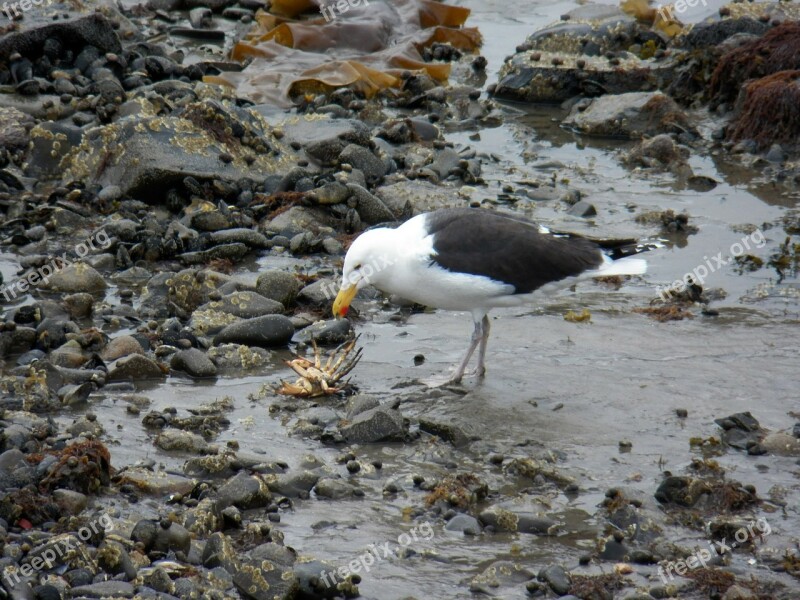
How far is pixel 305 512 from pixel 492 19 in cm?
1201

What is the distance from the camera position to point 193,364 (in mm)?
7340

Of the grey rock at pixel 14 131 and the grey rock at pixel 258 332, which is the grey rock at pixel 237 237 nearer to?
the grey rock at pixel 258 332

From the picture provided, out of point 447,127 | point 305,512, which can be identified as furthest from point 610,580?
point 447,127

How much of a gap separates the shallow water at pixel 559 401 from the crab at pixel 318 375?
204 millimetres

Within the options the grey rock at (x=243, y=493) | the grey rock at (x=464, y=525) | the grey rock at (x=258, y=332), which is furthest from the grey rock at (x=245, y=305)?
the grey rock at (x=464, y=525)

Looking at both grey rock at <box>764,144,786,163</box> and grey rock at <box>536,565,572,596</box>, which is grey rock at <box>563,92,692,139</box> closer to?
grey rock at <box>764,144,786,163</box>

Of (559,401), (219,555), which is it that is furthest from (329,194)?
(219,555)

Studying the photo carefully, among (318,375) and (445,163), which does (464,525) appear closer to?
(318,375)

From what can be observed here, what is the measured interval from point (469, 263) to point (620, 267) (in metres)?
1.19

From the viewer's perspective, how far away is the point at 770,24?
44.7 feet

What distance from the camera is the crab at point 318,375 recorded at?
7.11 meters

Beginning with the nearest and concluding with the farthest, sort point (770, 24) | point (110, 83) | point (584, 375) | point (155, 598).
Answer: point (155, 598) < point (584, 375) < point (110, 83) < point (770, 24)

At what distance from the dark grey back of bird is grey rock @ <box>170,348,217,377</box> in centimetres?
168

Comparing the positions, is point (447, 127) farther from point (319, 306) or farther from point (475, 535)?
point (475, 535)
